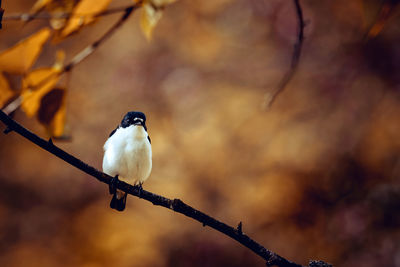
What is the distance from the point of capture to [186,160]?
4473 mm

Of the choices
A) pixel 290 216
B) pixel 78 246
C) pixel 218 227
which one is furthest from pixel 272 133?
pixel 218 227

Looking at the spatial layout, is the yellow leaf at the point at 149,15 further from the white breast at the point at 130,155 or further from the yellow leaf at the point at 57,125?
the white breast at the point at 130,155

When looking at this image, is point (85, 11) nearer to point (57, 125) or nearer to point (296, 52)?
point (57, 125)

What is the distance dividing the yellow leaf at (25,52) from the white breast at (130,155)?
1.13m

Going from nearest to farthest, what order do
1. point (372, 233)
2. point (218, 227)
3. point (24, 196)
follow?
point (218, 227) → point (372, 233) → point (24, 196)

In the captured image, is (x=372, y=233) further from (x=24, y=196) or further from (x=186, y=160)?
(x=24, y=196)

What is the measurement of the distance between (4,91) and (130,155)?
110 cm

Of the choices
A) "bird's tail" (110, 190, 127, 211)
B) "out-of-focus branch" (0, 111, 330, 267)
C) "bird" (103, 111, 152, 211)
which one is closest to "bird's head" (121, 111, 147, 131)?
"bird" (103, 111, 152, 211)

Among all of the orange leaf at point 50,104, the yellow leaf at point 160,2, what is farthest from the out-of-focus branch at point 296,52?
the orange leaf at point 50,104

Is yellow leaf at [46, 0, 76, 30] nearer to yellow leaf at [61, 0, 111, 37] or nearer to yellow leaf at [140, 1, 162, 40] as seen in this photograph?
yellow leaf at [61, 0, 111, 37]

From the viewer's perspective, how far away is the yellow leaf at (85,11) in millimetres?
898

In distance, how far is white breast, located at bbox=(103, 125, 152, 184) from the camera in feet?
6.86

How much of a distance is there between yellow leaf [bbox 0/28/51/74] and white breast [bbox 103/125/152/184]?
1.13m

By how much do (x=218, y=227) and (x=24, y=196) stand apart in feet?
12.9
